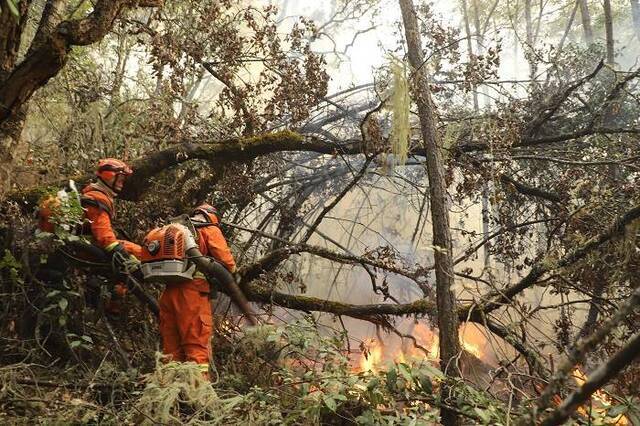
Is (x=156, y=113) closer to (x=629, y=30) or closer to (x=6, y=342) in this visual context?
(x=6, y=342)

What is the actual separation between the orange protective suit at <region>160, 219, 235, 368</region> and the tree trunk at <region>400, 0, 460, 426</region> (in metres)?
2.13

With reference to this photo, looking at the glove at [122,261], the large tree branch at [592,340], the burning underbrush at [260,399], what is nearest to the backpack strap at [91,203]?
the glove at [122,261]

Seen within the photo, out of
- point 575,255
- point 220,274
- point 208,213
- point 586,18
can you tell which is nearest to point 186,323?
point 220,274

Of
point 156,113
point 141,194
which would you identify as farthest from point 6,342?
point 156,113

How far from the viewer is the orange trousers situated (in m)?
4.52

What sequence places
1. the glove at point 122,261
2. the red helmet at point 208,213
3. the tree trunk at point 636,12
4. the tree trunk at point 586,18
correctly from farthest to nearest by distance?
the tree trunk at point 636,12, the tree trunk at point 586,18, the red helmet at point 208,213, the glove at point 122,261

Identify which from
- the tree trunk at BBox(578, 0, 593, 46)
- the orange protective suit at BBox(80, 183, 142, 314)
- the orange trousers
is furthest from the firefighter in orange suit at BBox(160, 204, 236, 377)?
the tree trunk at BBox(578, 0, 593, 46)

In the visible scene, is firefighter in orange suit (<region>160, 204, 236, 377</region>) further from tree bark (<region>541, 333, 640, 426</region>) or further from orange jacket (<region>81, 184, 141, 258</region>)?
tree bark (<region>541, 333, 640, 426</region>)

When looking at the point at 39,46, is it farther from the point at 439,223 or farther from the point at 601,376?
the point at 601,376

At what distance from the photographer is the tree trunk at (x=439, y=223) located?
3844 millimetres

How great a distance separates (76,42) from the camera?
3.79 m

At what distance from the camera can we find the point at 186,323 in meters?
4.55

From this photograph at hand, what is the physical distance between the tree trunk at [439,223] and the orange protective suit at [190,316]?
2126 mm

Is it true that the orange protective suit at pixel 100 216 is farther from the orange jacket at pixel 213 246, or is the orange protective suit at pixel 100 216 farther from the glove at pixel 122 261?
the orange jacket at pixel 213 246
